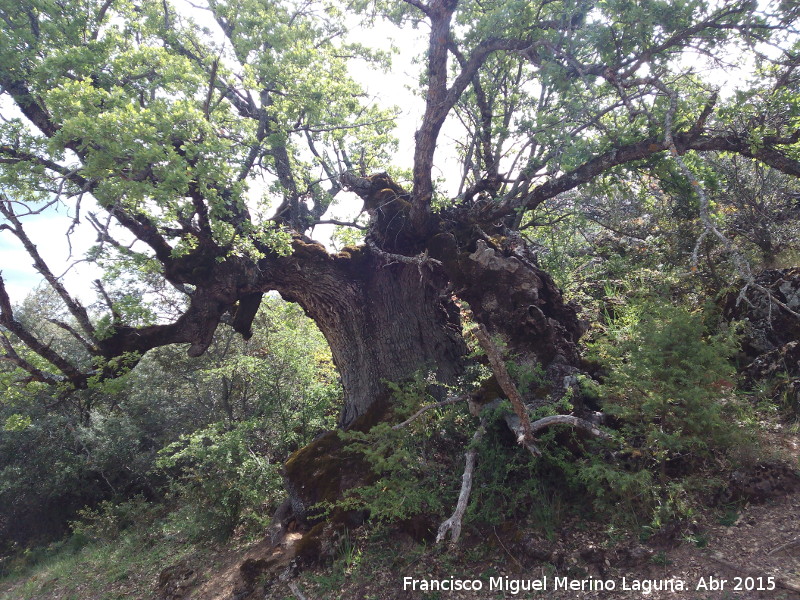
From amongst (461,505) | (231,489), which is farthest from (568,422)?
(231,489)

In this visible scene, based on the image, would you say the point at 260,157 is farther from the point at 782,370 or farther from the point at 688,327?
the point at 782,370

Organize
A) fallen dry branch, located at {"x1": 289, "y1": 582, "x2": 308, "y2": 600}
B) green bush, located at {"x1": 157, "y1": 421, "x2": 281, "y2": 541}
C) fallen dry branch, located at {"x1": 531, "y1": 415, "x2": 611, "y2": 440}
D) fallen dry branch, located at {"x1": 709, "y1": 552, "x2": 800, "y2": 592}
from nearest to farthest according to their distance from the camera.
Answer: fallen dry branch, located at {"x1": 709, "y1": 552, "x2": 800, "y2": 592}, fallen dry branch, located at {"x1": 531, "y1": 415, "x2": 611, "y2": 440}, fallen dry branch, located at {"x1": 289, "y1": 582, "x2": 308, "y2": 600}, green bush, located at {"x1": 157, "y1": 421, "x2": 281, "y2": 541}

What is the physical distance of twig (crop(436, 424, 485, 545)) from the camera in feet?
9.32

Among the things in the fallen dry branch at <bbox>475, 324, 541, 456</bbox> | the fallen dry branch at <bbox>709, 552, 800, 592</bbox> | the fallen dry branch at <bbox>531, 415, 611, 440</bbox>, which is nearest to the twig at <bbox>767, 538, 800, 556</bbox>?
the fallen dry branch at <bbox>709, 552, 800, 592</bbox>

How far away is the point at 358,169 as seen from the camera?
24.3 ft

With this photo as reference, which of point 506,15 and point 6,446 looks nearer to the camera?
point 506,15

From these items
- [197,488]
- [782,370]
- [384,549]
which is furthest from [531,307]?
[197,488]

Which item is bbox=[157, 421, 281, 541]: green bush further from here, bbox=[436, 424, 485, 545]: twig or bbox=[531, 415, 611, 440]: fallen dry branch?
bbox=[531, 415, 611, 440]: fallen dry branch

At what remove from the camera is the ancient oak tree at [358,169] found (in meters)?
4.39

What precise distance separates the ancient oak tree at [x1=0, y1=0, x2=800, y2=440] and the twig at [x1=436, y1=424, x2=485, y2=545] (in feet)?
3.37

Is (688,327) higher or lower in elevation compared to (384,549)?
higher

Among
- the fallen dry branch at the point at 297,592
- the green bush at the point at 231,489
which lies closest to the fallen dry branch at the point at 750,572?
the fallen dry branch at the point at 297,592

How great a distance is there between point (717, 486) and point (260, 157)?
6.59 metres

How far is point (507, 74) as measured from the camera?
6871 millimetres
